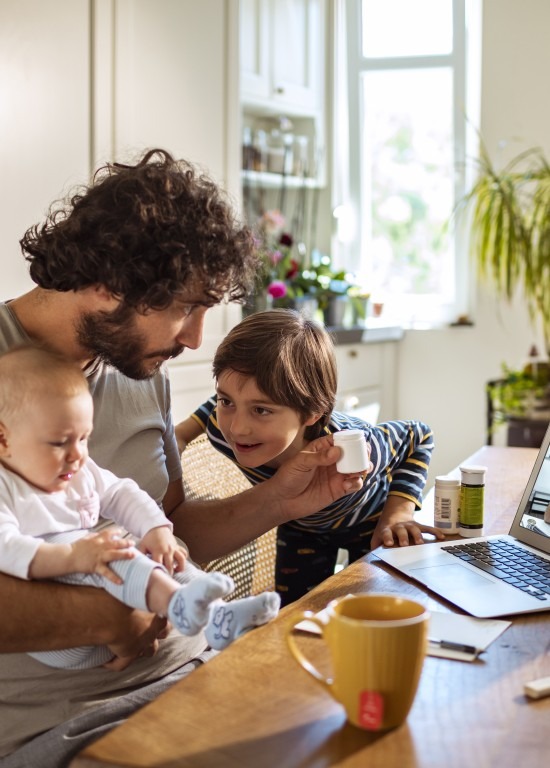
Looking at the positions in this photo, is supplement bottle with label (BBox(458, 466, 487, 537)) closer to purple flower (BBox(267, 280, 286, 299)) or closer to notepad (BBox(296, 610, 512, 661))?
notepad (BBox(296, 610, 512, 661))

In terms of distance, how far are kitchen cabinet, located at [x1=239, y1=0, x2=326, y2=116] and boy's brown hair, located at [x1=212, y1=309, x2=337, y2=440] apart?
2.52m

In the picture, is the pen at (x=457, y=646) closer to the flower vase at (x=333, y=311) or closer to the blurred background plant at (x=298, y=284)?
the blurred background plant at (x=298, y=284)

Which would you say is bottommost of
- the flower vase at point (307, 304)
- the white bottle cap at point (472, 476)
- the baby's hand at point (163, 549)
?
the baby's hand at point (163, 549)

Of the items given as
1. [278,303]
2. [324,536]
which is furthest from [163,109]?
[324,536]

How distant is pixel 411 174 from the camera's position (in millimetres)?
5016

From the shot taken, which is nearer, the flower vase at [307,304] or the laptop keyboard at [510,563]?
the laptop keyboard at [510,563]

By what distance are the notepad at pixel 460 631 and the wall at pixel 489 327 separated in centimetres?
365

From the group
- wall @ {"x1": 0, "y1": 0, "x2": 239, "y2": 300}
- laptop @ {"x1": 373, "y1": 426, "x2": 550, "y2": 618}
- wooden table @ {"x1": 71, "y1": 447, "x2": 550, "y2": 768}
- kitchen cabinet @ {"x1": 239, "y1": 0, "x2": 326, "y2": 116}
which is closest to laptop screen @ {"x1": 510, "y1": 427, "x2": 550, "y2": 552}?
laptop @ {"x1": 373, "y1": 426, "x2": 550, "y2": 618}

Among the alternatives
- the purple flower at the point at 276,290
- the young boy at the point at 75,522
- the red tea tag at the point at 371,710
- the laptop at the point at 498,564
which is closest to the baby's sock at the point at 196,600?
the young boy at the point at 75,522

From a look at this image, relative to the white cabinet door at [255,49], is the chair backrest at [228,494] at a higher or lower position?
lower

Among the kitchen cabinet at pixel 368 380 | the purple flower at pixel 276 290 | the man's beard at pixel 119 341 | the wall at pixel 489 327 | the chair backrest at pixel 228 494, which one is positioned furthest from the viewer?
the wall at pixel 489 327

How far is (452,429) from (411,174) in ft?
4.49

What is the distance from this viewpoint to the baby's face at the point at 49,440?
124 centimetres

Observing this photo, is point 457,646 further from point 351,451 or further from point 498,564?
point 351,451
